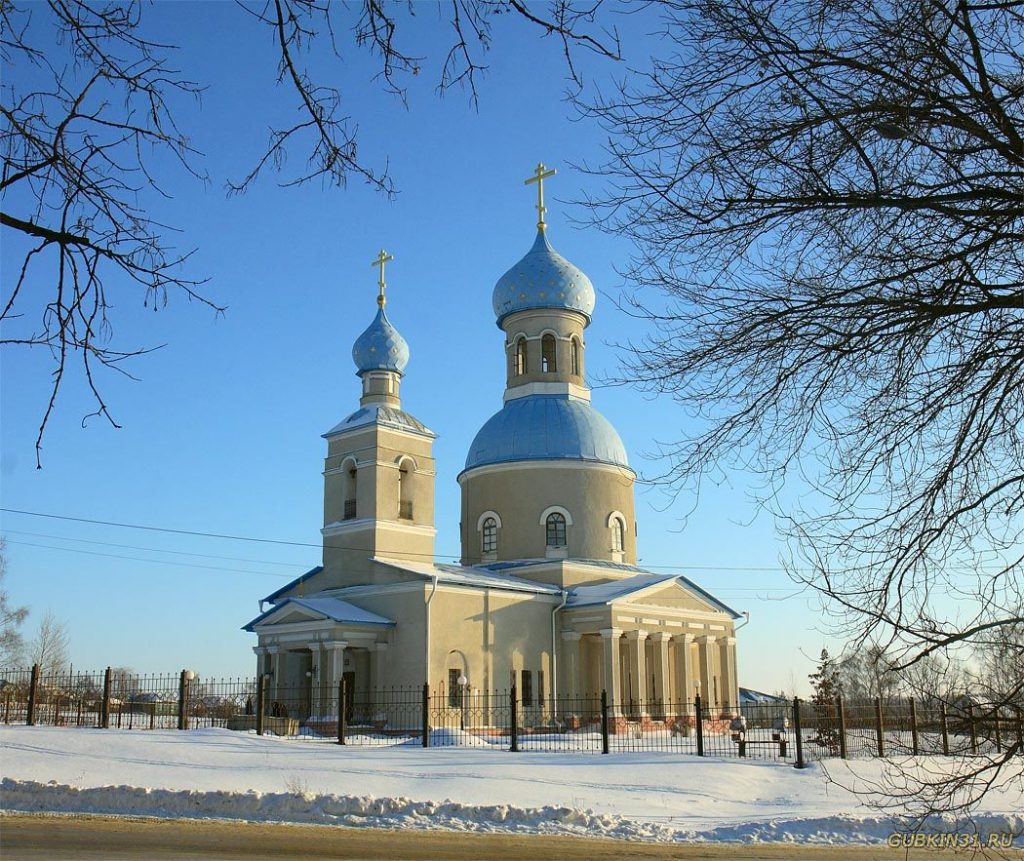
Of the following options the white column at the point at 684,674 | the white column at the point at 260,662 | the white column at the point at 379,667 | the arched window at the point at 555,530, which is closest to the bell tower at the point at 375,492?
the white column at the point at 379,667

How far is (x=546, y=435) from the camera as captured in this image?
3497 centimetres

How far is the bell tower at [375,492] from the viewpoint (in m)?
31.6

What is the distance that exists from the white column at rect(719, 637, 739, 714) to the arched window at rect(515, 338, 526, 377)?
11.6 metres

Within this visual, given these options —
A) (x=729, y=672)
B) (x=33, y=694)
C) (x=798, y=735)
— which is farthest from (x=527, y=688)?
(x=33, y=694)

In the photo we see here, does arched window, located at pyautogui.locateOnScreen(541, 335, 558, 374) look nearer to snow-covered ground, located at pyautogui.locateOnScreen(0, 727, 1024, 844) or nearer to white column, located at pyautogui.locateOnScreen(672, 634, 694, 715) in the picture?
white column, located at pyautogui.locateOnScreen(672, 634, 694, 715)

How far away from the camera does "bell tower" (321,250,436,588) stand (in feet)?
104

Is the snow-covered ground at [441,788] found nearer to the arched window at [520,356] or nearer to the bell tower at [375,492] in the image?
the bell tower at [375,492]

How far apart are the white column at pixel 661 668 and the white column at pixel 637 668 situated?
83 centimetres

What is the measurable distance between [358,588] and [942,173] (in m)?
26.6

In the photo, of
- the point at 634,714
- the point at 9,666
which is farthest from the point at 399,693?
the point at 9,666

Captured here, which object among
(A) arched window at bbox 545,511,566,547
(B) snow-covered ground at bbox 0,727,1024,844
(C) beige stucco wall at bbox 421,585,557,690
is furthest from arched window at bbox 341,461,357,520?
(B) snow-covered ground at bbox 0,727,1024,844

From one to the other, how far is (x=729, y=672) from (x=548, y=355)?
41.2 feet

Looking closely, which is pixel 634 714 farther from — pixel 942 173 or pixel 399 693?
pixel 942 173

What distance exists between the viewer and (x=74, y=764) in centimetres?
1542
